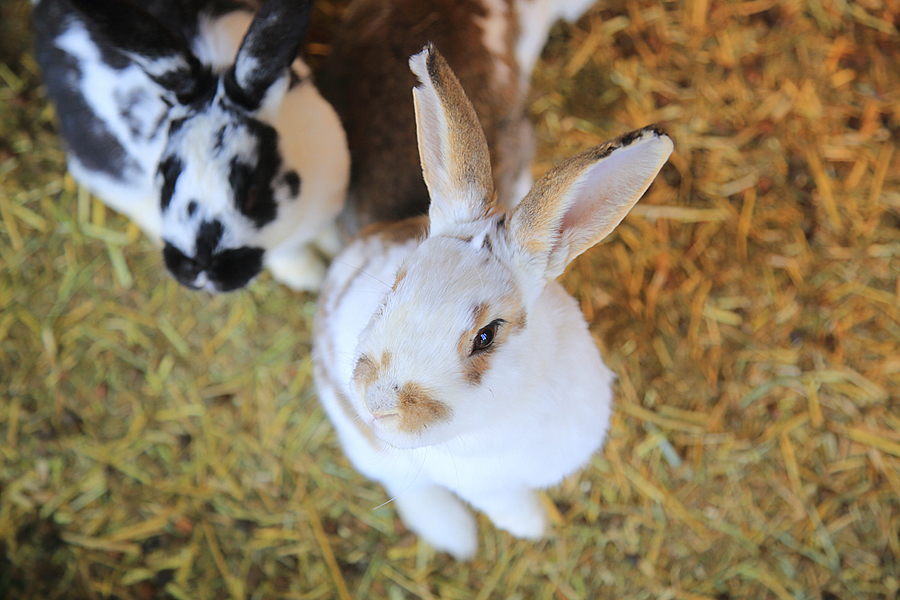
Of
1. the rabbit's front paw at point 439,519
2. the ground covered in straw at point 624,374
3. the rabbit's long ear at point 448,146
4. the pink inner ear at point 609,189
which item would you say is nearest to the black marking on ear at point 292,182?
the rabbit's long ear at point 448,146

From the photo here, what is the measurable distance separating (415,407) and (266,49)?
1.02 meters

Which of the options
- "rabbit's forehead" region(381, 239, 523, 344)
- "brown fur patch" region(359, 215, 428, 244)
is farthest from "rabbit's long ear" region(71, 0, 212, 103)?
"rabbit's forehead" region(381, 239, 523, 344)

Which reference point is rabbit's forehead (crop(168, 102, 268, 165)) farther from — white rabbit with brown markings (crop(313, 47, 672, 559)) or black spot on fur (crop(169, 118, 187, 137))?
white rabbit with brown markings (crop(313, 47, 672, 559))

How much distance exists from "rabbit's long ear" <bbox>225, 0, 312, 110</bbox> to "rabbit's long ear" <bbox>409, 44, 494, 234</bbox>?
0.51m

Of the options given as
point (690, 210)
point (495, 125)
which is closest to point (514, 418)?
point (495, 125)

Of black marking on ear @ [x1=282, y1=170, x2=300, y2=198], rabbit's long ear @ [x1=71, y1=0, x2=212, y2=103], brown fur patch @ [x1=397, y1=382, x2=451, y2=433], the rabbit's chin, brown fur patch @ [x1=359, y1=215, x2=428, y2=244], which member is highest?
rabbit's long ear @ [x1=71, y1=0, x2=212, y2=103]

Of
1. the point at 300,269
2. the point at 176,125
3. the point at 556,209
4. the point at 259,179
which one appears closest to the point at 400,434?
the point at 556,209

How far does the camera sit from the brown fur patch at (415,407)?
1059 millimetres

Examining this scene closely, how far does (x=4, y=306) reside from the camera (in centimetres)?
237

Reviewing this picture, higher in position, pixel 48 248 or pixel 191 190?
pixel 191 190

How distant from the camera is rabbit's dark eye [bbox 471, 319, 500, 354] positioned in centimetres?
113

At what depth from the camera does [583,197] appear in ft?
3.71

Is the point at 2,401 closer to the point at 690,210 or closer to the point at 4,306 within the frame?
the point at 4,306

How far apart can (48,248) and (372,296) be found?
1702mm
